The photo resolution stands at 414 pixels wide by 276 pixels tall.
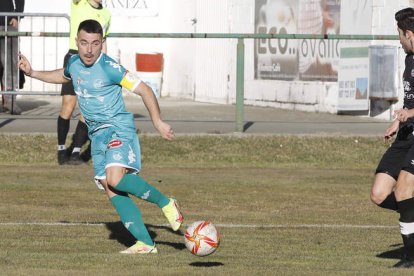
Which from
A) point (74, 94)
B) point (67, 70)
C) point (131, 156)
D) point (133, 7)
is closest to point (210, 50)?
point (133, 7)

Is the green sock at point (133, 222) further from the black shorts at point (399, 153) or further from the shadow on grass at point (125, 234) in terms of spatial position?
the black shorts at point (399, 153)

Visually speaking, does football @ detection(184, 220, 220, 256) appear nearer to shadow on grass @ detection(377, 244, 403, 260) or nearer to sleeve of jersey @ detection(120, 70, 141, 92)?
sleeve of jersey @ detection(120, 70, 141, 92)

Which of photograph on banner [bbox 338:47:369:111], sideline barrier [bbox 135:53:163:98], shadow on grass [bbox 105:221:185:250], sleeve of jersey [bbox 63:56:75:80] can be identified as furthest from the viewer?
sideline barrier [bbox 135:53:163:98]

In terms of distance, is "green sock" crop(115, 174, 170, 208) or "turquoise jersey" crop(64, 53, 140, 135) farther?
"turquoise jersey" crop(64, 53, 140, 135)

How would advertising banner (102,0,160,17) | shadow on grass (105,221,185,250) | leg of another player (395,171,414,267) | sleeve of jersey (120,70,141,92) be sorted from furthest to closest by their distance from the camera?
1. advertising banner (102,0,160,17)
2. shadow on grass (105,221,185,250)
3. sleeve of jersey (120,70,141,92)
4. leg of another player (395,171,414,267)

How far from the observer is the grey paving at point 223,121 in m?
19.0

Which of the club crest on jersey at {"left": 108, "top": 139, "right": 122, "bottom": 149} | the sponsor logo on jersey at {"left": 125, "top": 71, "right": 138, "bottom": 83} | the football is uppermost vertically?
the sponsor logo on jersey at {"left": 125, "top": 71, "right": 138, "bottom": 83}

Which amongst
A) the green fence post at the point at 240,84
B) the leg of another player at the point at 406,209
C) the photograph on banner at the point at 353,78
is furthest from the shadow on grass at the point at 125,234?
the photograph on banner at the point at 353,78

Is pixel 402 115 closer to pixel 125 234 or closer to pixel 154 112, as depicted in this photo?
pixel 154 112

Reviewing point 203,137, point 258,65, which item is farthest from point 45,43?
point 203,137

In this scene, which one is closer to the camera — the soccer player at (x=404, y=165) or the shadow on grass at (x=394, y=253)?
the soccer player at (x=404, y=165)

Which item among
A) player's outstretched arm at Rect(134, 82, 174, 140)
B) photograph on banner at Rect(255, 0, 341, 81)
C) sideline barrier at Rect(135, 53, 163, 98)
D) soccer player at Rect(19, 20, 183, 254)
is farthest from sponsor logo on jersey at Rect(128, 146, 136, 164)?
sideline barrier at Rect(135, 53, 163, 98)

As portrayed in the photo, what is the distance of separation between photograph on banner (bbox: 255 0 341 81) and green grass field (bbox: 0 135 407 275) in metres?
5.98

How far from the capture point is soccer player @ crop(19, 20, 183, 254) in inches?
391
